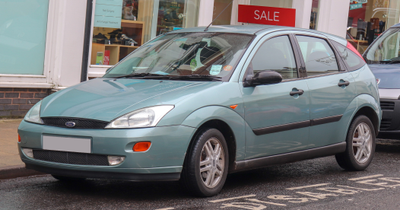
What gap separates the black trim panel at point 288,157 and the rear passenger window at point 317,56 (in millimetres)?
836

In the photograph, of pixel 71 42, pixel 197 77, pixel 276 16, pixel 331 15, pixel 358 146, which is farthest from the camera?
pixel 331 15

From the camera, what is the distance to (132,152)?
4.82 meters

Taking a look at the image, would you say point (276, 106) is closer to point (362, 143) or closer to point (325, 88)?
point (325, 88)

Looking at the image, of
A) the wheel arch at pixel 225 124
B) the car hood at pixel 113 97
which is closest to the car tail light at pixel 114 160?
the car hood at pixel 113 97

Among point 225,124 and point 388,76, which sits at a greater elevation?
point 388,76

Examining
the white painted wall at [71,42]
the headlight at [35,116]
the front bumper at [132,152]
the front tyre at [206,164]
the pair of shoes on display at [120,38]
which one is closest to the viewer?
the front bumper at [132,152]

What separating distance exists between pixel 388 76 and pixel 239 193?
433 cm

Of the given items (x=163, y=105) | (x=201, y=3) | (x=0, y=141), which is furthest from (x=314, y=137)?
(x=201, y=3)

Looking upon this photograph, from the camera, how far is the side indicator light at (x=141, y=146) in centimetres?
482

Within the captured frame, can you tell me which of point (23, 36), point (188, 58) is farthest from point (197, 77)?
point (23, 36)

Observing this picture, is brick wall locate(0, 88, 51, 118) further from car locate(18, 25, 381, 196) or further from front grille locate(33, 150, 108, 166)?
front grille locate(33, 150, 108, 166)

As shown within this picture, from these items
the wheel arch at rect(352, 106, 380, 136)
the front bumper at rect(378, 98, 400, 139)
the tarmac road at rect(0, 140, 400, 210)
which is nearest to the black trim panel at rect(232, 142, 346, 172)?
the tarmac road at rect(0, 140, 400, 210)

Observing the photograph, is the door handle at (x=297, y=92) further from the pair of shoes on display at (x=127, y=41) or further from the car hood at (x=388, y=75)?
the pair of shoes on display at (x=127, y=41)

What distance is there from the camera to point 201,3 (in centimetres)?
1295
